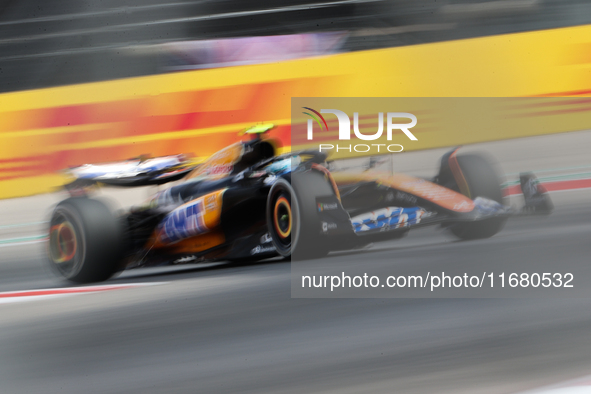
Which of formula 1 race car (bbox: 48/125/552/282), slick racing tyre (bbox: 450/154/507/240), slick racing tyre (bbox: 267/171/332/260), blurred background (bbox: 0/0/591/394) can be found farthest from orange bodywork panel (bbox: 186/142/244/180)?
slick racing tyre (bbox: 450/154/507/240)

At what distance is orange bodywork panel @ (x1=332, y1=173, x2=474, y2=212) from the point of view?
446 centimetres

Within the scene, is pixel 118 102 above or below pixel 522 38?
below

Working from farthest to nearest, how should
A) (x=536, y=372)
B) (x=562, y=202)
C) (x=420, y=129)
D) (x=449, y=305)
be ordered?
(x=420, y=129) → (x=562, y=202) → (x=449, y=305) → (x=536, y=372)

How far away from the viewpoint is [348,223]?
438cm

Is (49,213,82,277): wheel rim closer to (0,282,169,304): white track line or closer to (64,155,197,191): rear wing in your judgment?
(0,282,169,304): white track line

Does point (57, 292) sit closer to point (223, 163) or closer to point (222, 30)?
point (223, 163)

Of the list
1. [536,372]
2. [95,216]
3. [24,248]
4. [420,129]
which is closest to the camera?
[536,372]

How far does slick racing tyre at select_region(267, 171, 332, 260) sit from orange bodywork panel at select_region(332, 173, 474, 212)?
255 mm

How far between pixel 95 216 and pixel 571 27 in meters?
5.81

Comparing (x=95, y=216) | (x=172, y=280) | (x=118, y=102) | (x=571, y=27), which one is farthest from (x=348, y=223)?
(x=571, y=27)

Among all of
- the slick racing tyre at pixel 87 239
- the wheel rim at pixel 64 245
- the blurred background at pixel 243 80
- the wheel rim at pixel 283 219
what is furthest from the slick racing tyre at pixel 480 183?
the wheel rim at pixel 64 245

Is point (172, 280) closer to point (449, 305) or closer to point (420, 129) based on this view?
point (449, 305)

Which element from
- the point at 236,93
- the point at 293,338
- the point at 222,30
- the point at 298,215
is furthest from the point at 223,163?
the point at 222,30

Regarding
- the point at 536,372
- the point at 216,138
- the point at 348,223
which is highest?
the point at 216,138
